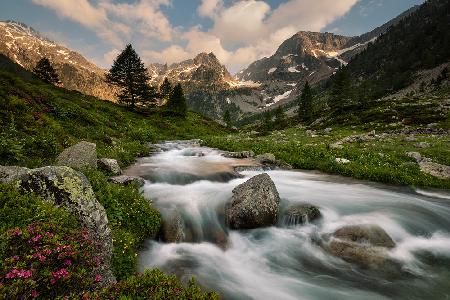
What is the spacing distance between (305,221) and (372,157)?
520 inches

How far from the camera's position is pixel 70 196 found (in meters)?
8.30

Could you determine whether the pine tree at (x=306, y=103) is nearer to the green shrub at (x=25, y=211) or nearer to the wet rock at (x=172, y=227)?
the wet rock at (x=172, y=227)

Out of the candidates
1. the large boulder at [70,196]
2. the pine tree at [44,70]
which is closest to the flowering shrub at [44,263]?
the large boulder at [70,196]

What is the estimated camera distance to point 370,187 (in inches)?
710

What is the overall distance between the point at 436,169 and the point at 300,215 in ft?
42.2

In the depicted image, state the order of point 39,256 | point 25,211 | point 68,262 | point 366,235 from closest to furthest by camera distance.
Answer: point 39,256 < point 68,262 < point 25,211 < point 366,235

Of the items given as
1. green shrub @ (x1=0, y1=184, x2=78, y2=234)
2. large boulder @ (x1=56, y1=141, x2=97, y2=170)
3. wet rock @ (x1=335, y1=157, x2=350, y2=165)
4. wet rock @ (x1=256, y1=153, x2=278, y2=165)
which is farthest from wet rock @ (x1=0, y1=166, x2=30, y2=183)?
wet rock @ (x1=335, y1=157, x2=350, y2=165)

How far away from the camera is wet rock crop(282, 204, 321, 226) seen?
12625mm

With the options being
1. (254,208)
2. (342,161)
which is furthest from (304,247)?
(342,161)

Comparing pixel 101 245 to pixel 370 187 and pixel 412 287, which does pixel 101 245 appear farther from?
pixel 370 187

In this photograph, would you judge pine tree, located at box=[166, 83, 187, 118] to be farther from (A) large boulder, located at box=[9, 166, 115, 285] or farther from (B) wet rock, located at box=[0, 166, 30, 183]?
(A) large boulder, located at box=[9, 166, 115, 285]

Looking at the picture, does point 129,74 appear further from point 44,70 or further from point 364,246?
point 364,246

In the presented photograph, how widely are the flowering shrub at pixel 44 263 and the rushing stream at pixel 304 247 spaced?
3331 mm

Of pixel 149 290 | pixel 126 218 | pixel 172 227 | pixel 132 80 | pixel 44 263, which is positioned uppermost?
pixel 132 80
